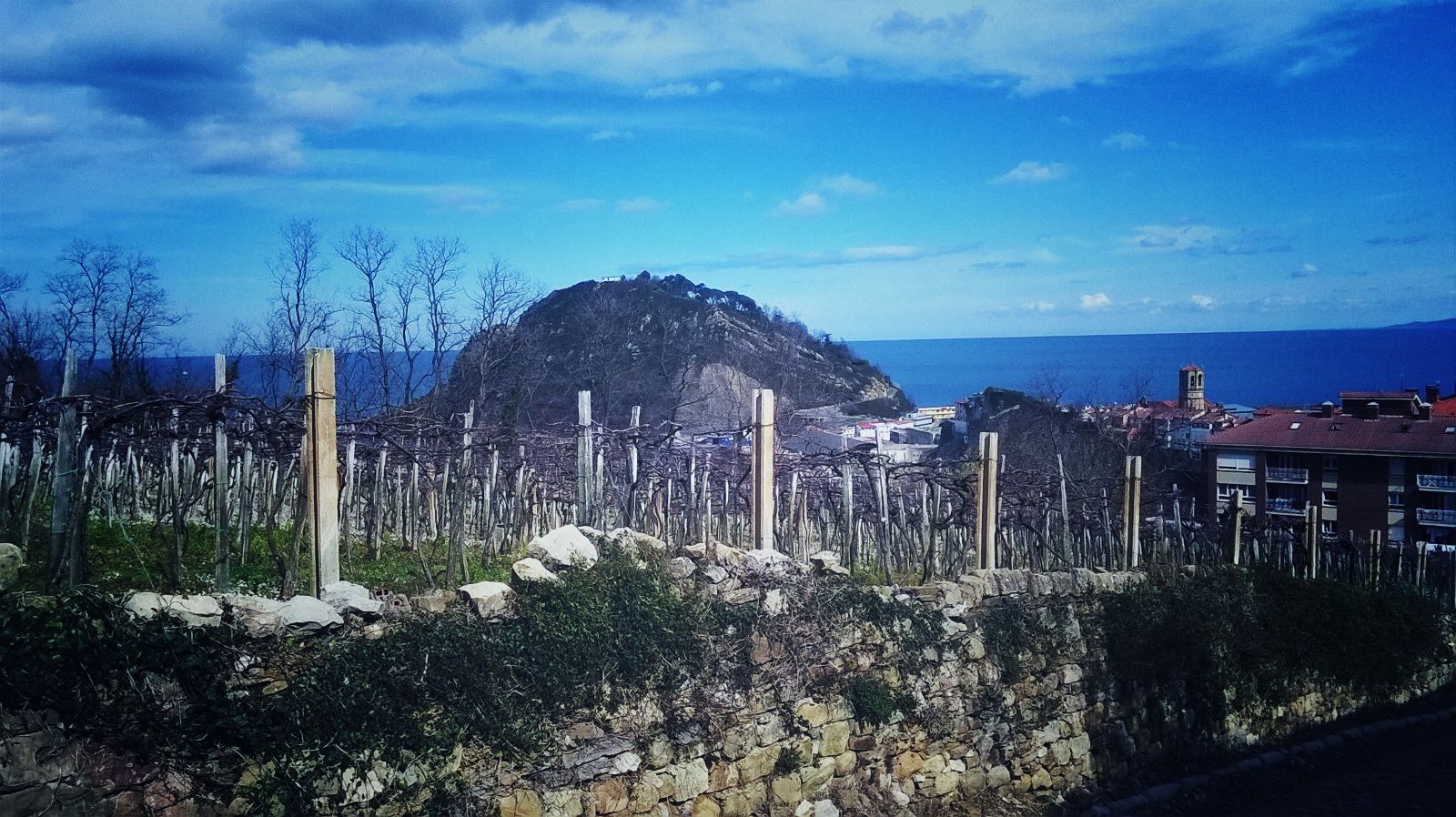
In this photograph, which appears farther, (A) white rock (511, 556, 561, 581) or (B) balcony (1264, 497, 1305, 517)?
(B) balcony (1264, 497, 1305, 517)

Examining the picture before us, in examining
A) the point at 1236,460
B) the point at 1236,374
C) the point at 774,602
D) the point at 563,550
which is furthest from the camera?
the point at 1236,374

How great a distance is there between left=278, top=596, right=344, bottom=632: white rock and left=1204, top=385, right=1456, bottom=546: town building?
23.5 m

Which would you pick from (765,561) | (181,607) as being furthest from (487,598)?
(765,561)

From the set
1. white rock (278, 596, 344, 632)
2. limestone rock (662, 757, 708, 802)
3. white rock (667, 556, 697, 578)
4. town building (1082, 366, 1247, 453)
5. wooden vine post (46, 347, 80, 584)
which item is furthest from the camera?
town building (1082, 366, 1247, 453)

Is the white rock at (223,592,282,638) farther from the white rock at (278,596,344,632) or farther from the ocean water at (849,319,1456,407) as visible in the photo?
the ocean water at (849,319,1456,407)

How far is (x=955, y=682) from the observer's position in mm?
9594

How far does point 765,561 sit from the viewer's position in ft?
29.6

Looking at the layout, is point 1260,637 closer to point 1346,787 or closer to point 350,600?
point 1346,787

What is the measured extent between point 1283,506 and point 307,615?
101ft

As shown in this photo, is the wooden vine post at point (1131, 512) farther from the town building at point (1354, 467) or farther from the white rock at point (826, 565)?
the town building at point (1354, 467)

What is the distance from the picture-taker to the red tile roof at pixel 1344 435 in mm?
24438

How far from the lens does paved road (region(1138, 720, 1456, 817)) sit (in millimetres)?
10352

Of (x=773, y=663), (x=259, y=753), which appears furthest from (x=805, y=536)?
(x=259, y=753)

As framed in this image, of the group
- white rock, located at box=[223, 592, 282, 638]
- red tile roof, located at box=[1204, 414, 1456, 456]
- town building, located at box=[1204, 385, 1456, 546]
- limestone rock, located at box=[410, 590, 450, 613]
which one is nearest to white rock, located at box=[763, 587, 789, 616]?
limestone rock, located at box=[410, 590, 450, 613]
